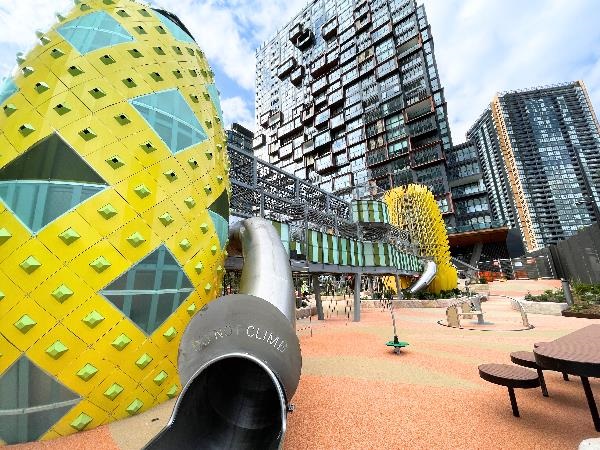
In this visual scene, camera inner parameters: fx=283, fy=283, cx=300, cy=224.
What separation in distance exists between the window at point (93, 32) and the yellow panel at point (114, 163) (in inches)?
83.5

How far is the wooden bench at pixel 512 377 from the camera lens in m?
4.23

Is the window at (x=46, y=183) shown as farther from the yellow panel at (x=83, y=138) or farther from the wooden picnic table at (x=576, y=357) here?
the wooden picnic table at (x=576, y=357)

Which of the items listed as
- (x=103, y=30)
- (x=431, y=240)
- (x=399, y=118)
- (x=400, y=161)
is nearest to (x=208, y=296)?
(x=103, y=30)

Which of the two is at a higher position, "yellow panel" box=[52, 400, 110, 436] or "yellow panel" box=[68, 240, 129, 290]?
"yellow panel" box=[68, 240, 129, 290]

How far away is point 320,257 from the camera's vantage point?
14.9 metres

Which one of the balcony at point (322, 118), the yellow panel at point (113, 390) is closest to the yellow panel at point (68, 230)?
the yellow panel at point (113, 390)

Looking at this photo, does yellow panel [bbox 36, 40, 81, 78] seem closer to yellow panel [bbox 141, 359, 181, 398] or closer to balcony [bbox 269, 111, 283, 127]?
yellow panel [bbox 141, 359, 181, 398]

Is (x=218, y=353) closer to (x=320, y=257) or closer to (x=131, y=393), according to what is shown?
(x=131, y=393)

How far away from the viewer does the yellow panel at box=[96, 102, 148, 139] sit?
497cm

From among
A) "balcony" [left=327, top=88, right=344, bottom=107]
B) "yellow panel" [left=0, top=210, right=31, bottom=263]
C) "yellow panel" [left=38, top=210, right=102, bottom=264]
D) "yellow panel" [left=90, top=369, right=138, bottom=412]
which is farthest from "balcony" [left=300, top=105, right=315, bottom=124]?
"yellow panel" [left=90, top=369, right=138, bottom=412]

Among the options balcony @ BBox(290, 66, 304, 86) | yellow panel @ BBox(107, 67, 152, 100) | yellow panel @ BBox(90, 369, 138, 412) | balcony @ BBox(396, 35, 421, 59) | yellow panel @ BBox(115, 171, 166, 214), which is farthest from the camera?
balcony @ BBox(290, 66, 304, 86)

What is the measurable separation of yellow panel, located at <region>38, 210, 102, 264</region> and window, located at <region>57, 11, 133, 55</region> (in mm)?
3317

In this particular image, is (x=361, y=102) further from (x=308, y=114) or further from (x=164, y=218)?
(x=164, y=218)

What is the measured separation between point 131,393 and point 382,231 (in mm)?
25369
